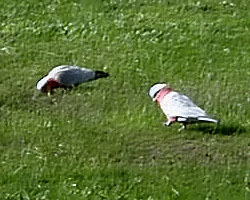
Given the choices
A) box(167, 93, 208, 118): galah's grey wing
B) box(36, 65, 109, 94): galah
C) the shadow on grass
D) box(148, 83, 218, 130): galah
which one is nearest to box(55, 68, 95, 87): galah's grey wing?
box(36, 65, 109, 94): galah

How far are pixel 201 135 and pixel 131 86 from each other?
1.15 meters

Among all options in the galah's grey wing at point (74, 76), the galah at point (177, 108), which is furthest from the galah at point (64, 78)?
the galah at point (177, 108)

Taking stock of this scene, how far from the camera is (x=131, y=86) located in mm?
7977

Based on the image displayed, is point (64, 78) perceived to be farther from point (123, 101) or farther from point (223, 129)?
point (223, 129)

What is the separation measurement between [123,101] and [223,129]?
958 mm

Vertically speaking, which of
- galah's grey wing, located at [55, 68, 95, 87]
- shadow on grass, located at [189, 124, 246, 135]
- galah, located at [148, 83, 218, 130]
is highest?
galah's grey wing, located at [55, 68, 95, 87]

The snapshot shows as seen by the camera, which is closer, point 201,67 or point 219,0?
point 201,67

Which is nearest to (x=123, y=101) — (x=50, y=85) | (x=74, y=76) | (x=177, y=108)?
(x=74, y=76)

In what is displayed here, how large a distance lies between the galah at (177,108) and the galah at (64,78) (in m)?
0.69

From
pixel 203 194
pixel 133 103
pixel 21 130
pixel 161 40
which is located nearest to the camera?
pixel 203 194

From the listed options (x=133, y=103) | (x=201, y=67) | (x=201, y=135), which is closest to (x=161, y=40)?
(x=201, y=67)

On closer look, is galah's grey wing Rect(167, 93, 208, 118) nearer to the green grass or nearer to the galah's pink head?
the green grass

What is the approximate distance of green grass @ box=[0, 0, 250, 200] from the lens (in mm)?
6371

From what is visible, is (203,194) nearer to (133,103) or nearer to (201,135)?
Result: (201,135)
